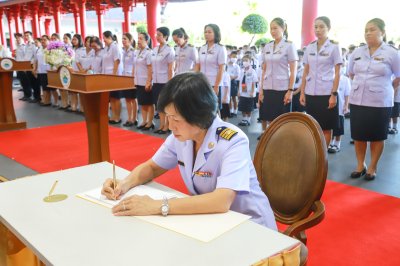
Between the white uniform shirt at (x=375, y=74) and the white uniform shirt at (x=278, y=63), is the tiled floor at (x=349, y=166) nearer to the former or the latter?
the white uniform shirt at (x=375, y=74)

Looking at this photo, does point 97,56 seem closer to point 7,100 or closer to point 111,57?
point 111,57

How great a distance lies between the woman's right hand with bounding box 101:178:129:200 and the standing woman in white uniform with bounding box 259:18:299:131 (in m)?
3.25

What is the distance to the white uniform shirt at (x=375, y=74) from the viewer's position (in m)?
3.27

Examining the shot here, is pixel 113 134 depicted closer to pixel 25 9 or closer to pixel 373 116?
pixel 373 116

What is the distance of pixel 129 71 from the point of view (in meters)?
6.52

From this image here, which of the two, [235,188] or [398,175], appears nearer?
[235,188]

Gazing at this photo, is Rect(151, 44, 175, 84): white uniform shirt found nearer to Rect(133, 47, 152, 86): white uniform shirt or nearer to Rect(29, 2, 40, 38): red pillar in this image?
Rect(133, 47, 152, 86): white uniform shirt

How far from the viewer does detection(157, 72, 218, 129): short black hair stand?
4.24 feet

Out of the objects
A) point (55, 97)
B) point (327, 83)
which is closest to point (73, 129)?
point (55, 97)

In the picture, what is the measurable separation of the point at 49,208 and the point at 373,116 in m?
2.94

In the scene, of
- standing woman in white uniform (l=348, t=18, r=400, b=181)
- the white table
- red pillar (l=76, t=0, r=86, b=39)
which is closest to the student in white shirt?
standing woman in white uniform (l=348, t=18, r=400, b=181)

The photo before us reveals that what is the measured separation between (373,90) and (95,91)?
7.53ft

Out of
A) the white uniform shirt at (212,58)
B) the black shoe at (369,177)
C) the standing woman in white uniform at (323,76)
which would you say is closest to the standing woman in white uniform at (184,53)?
the white uniform shirt at (212,58)

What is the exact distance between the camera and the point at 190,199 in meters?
1.23
